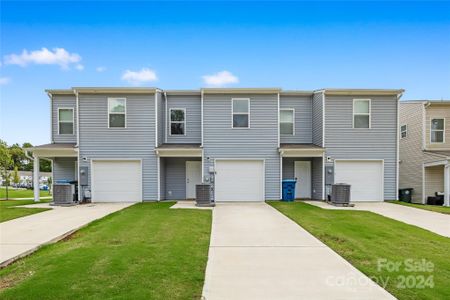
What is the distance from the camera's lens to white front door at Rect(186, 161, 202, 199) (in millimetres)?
14984

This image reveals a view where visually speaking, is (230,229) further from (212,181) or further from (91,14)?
(91,14)

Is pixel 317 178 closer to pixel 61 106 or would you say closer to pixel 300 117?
pixel 300 117

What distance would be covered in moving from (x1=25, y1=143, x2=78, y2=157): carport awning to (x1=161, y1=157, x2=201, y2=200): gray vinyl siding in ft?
14.6

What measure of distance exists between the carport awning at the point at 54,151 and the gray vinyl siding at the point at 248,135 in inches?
249

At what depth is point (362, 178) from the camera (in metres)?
14.4

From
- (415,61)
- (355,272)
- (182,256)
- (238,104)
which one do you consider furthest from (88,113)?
(415,61)

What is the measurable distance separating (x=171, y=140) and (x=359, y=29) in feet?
40.5

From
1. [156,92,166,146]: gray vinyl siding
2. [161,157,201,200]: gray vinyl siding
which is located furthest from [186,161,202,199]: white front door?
[156,92,166,146]: gray vinyl siding

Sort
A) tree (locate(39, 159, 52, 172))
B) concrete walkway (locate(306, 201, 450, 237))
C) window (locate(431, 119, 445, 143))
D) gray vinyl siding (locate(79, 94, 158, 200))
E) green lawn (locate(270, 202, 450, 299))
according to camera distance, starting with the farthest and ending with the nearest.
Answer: tree (locate(39, 159, 52, 172)) → window (locate(431, 119, 445, 143)) → gray vinyl siding (locate(79, 94, 158, 200)) → concrete walkway (locate(306, 201, 450, 237)) → green lawn (locate(270, 202, 450, 299))

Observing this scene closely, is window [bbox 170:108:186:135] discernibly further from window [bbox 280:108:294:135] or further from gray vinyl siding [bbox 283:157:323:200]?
gray vinyl siding [bbox 283:157:323:200]

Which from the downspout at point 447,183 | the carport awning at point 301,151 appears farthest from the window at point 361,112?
the downspout at point 447,183

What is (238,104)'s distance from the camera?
1424 centimetres

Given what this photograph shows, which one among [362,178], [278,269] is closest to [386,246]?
[278,269]

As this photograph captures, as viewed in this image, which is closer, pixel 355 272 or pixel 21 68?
pixel 355 272
